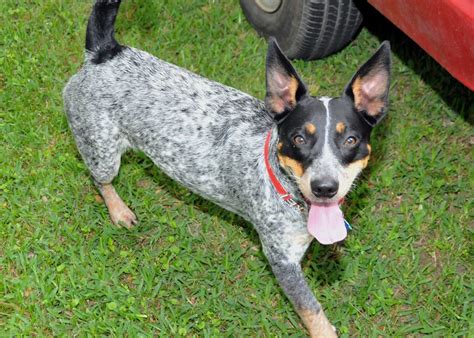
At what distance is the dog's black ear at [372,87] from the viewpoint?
3691 millimetres

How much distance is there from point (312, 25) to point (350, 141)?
2.17 meters

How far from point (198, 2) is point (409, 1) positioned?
8.35 feet

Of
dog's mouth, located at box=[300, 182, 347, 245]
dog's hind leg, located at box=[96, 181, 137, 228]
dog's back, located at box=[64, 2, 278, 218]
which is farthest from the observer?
dog's hind leg, located at box=[96, 181, 137, 228]

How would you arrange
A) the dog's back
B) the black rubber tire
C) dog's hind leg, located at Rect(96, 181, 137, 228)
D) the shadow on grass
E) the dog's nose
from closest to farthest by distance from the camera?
1. the dog's nose
2. the dog's back
3. dog's hind leg, located at Rect(96, 181, 137, 228)
4. the black rubber tire
5. the shadow on grass

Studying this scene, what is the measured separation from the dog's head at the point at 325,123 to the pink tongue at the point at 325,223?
2.9 inches

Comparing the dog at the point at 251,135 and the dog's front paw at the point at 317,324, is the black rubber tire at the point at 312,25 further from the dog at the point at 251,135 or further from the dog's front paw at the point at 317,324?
the dog's front paw at the point at 317,324

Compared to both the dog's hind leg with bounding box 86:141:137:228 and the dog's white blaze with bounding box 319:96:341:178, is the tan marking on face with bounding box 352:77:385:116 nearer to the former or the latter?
the dog's white blaze with bounding box 319:96:341:178

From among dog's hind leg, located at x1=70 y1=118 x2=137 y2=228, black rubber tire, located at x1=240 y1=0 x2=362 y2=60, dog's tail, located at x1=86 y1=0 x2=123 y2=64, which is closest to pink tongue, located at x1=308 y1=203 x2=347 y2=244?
dog's hind leg, located at x1=70 y1=118 x2=137 y2=228

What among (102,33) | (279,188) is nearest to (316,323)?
(279,188)

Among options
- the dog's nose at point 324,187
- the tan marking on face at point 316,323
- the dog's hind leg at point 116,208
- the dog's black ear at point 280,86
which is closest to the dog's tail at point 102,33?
the dog's hind leg at point 116,208

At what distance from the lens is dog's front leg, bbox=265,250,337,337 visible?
416cm

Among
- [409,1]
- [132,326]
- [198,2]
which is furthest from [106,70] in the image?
[198,2]

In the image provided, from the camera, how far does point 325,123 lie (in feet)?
12.0

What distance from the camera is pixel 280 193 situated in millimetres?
3998
